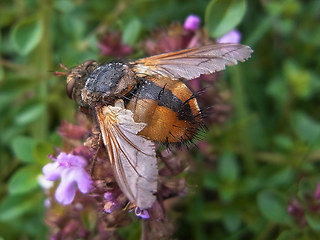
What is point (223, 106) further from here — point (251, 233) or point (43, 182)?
point (43, 182)

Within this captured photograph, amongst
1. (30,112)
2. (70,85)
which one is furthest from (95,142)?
(30,112)

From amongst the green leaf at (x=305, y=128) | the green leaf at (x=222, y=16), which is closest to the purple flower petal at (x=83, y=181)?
the green leaf at (x=222, y=16)

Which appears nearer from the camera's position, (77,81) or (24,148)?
(77,81)

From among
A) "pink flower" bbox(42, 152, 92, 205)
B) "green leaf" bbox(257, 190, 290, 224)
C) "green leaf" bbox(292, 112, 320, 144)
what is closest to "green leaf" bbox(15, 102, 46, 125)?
"pink flower" bbox(42, 152, 92, 205)

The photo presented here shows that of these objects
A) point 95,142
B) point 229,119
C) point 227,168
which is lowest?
point 227,168

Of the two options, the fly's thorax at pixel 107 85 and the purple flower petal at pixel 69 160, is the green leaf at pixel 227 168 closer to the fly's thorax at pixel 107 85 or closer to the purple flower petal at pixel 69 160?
the purple flower petal at pixel 69 160

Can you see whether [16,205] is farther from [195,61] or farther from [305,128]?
[305,128]

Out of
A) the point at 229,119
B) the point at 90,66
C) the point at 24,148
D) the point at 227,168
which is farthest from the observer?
the point at 229,119
